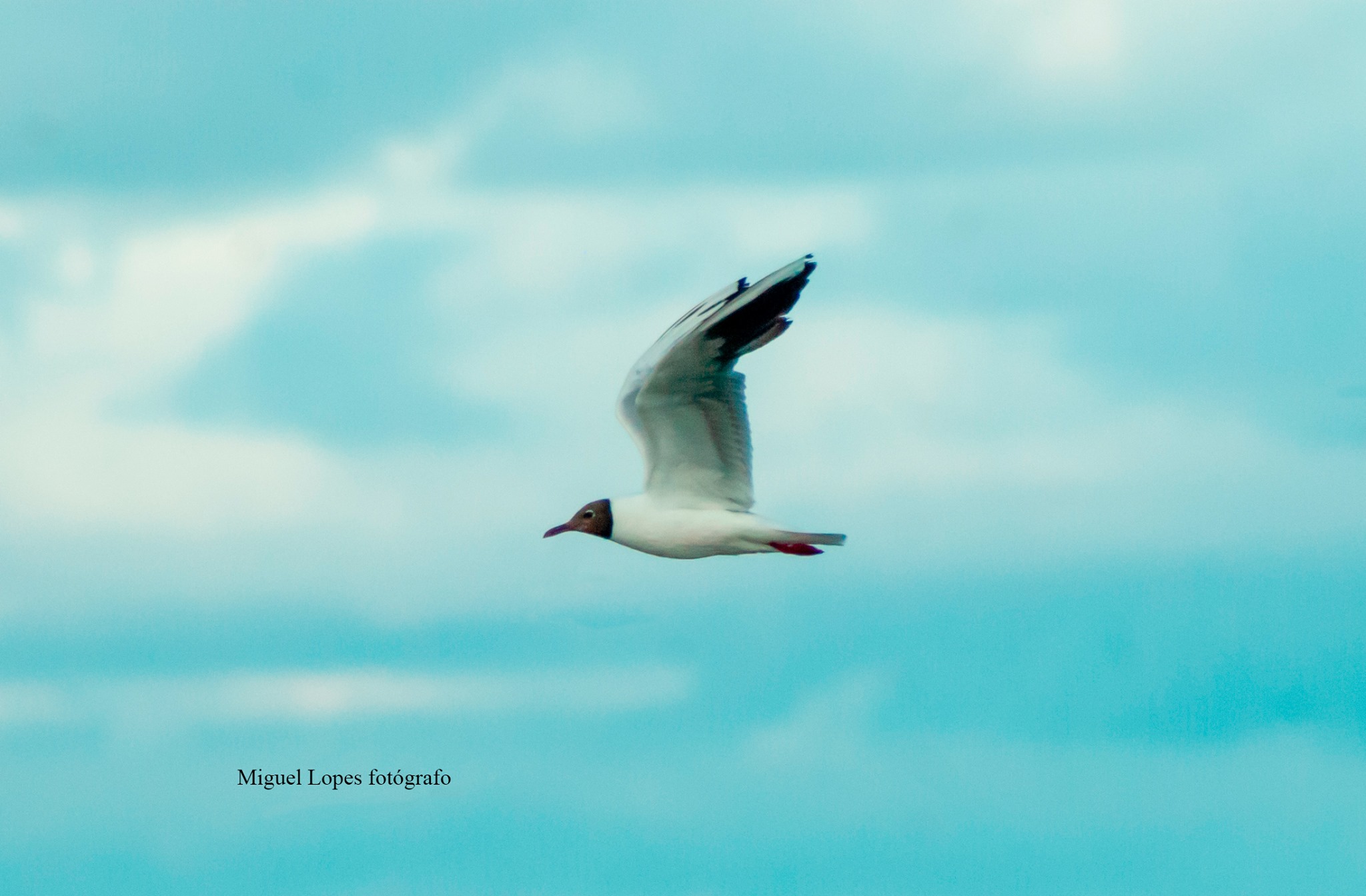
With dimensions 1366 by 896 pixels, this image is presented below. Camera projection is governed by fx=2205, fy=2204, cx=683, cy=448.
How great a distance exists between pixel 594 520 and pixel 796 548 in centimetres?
238

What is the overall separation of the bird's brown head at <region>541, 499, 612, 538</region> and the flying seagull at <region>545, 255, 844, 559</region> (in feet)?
0.03

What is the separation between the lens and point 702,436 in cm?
2433

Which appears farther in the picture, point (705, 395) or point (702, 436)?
point (702, 436)

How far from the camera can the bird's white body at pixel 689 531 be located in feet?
79.5

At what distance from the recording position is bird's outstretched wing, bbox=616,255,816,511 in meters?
23.4

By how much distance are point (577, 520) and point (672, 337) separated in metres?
2.51

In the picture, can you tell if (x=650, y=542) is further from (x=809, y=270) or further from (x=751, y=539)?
(x=809, y=270)

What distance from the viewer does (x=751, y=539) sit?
24.3 metres

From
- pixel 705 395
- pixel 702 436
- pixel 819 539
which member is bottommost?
pixel 819 539

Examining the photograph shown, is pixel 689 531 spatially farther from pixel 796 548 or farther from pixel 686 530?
pixel 796 548

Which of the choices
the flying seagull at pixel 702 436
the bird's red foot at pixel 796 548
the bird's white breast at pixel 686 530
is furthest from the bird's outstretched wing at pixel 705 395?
the bird's red foot at pixel 796 548

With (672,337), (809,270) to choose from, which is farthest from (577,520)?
(809,270)

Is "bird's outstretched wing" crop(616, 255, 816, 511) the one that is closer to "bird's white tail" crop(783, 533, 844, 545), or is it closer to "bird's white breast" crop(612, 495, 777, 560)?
"bird's white breast" crop(612, 495, 777, 560)

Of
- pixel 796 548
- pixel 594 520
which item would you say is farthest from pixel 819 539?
pixel 594 520
